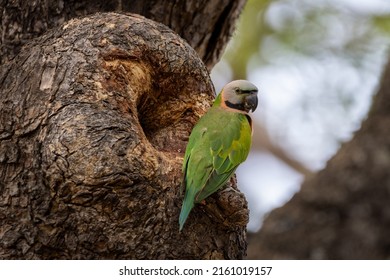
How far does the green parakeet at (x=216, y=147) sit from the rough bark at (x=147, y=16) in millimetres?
442

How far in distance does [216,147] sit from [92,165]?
0.59 m

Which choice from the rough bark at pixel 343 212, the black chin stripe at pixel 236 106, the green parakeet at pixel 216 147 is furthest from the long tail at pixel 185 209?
the rough bark at pixel 343 212

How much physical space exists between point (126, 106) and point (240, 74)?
4.05 meters

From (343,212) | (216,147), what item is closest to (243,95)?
(216,147)

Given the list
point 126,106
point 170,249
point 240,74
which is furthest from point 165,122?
point 240,74

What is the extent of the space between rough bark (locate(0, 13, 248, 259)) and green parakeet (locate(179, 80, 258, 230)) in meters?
0.06

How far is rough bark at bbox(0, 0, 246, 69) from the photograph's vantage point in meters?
3.12

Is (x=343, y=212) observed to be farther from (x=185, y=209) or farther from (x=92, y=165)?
(x=92, y=165)

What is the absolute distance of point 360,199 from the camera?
4277mm

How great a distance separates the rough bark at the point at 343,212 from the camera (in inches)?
163

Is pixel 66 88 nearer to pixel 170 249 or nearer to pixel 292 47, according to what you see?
pixel 170 249

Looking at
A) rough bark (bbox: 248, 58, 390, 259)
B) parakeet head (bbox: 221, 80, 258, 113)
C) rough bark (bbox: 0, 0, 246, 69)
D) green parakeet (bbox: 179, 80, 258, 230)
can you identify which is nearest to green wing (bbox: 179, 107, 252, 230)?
green parakeet (bbox: 179, 80, 258, 230)

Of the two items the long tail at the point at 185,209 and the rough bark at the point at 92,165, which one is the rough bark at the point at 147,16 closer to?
the rough bark at the point at 92,165

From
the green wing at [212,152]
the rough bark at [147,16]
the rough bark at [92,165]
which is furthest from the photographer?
the rough bark at [147,16]
